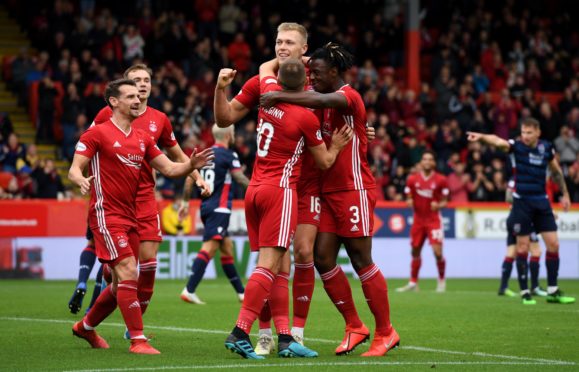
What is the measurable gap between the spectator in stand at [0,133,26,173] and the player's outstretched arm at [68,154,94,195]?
13955mm

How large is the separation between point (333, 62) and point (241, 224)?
1357 cm

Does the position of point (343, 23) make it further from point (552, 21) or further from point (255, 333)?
point (255, 333)

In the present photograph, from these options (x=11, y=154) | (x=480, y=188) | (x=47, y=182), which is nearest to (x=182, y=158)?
(x=47, y=182)

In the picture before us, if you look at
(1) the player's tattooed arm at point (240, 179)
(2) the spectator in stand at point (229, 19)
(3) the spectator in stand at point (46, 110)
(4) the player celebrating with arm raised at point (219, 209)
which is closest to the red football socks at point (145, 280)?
(1) the player's tattooed arm at point (240, 179)

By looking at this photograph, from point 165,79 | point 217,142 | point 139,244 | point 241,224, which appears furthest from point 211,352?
point 165,79

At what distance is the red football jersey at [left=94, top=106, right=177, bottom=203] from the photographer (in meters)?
10.6

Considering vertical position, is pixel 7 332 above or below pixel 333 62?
below

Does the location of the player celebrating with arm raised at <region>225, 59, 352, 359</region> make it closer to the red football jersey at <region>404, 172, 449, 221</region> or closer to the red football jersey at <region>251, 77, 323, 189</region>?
the red football jersey at <region>251, 77, 323, 189</region>

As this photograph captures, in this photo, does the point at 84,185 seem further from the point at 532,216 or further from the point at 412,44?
the point at 412,44

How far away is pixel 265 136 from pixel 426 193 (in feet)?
37.3

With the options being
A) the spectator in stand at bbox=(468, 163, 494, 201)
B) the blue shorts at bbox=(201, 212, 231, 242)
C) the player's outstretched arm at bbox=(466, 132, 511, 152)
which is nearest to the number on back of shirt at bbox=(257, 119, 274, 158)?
the player's outstretched arm at bbox=(466, 132, 511, 152)

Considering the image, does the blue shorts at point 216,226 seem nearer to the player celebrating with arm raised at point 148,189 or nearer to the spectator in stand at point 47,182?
the player celebrating with arm raised at point 148,189

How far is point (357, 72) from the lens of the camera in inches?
1169

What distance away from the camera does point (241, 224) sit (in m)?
22.6
